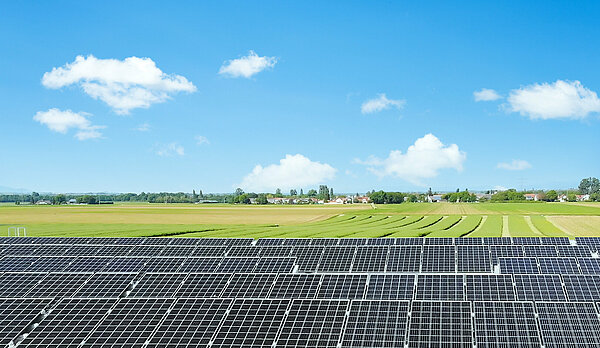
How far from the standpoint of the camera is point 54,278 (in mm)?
26203

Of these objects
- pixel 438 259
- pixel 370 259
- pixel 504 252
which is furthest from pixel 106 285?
pixel 504 252

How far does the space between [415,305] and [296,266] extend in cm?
1027

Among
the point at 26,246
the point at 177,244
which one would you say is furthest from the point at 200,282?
the point at 26,246

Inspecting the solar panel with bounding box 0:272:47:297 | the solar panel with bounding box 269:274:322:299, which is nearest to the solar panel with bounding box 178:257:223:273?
the solar panel with bounding box 269:274:322:299

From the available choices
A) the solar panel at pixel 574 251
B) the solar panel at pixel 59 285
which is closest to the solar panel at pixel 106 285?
the solar panel at pixel 59 285

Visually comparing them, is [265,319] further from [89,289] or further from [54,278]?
[54,278]

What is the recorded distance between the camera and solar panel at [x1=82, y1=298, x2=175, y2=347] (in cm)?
1841

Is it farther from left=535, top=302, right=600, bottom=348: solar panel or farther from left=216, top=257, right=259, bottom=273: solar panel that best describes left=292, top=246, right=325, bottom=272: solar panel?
left=535, top=302, right=600, bottom=348: solar panel

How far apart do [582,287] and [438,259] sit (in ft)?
25.0

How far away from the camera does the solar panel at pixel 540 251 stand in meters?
29.5

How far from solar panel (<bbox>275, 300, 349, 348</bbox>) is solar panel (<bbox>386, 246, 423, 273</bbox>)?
8532mm

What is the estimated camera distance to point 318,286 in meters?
23.7

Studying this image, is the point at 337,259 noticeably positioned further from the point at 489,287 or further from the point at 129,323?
the point at 129,323

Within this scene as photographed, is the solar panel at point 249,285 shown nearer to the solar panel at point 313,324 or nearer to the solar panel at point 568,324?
the solar panel at point 313,324
